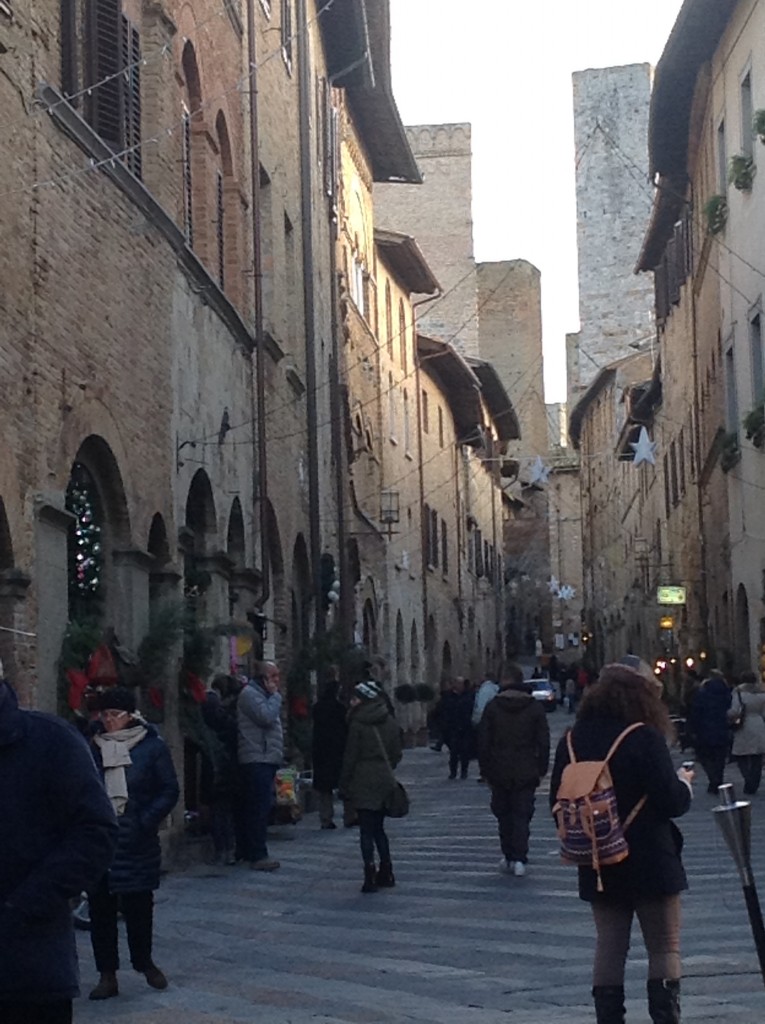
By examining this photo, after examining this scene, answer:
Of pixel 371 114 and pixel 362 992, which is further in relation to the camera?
pixel 371 114

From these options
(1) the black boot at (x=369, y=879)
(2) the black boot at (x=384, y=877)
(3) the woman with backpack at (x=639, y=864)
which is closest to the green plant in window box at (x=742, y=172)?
(2) the black boot at (x=384, y=877)

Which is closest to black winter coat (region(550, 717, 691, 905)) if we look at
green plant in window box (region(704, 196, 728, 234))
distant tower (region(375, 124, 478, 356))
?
green plant in window box (region(704, 196, 728, 234))

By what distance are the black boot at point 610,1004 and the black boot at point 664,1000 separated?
110mm

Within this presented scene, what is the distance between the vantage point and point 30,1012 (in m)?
4.47

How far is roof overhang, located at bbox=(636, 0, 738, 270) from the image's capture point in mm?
28875

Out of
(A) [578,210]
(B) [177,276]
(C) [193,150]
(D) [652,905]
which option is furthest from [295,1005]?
(A) [578,210]

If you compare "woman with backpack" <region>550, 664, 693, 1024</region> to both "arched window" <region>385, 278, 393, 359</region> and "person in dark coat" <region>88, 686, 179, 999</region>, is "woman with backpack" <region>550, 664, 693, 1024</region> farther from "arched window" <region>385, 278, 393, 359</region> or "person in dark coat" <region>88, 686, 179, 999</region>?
"arched window" <region>385, 278, 393, 359</region>

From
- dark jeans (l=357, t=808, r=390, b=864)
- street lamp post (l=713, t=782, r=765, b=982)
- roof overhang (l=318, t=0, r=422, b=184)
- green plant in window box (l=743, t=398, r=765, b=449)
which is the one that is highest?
roof overhang (l=318, t=0, r=422, b=184)

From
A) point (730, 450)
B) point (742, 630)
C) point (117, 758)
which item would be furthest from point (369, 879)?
point (742, 630)

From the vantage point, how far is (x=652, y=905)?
6578 millimetres

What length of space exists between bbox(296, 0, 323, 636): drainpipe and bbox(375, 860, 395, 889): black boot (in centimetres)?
1234

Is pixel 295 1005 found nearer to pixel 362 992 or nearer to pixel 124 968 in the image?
pixel 362 992

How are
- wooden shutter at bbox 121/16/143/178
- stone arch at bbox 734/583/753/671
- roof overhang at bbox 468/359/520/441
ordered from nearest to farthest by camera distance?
1. wooden shutter at bbox 121/16/143/178
2. stone arch at bbox 734/583/753/671
3. roof overhang at bbox 468/359/520/441

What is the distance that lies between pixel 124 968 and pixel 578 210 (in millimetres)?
60993
